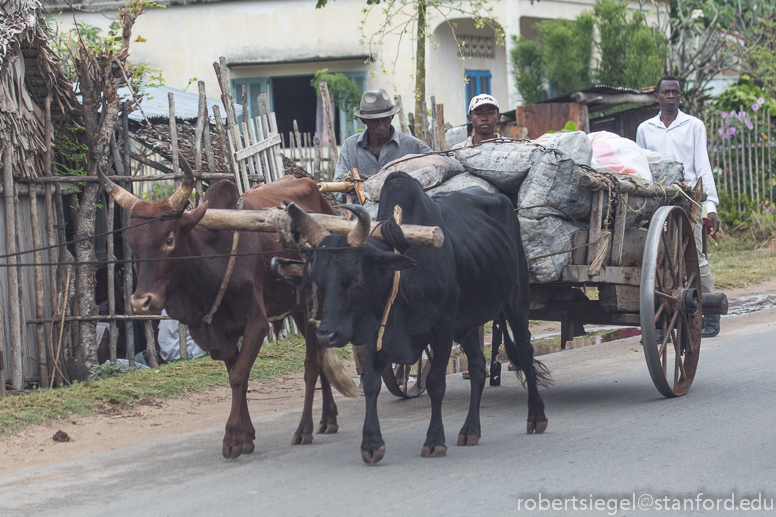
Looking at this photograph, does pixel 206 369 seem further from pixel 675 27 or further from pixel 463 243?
pixel 675 27

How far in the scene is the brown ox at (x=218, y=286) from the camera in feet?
16.0

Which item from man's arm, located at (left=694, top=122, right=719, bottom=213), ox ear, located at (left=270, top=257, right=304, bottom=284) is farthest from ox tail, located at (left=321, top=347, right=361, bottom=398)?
man's arm, located at (left=694, top=122, right=719, bottom=213)

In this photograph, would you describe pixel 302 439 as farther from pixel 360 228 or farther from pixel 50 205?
pixel 50 205

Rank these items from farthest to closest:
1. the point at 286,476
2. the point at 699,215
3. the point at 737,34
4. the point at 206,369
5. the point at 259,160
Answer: the point at 737,34 → the point at 259,160 → the point at 206,369 → the point at 699,215 → the point at 286,476

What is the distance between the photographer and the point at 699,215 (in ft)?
23.5

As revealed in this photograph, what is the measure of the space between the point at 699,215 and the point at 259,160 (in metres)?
4.23

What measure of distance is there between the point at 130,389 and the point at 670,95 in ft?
17.7

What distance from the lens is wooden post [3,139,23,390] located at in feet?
22.5

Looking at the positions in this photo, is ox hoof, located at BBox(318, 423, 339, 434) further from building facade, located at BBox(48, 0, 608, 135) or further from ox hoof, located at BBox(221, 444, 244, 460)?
building facade, located at BBox(48, 0, 608, 135)

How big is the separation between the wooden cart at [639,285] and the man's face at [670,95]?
5.14 ft

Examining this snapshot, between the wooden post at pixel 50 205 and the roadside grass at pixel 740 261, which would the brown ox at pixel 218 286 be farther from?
the roadside grass at pixel 740 261

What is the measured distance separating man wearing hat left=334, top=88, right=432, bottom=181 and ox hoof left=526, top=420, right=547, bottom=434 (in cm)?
253

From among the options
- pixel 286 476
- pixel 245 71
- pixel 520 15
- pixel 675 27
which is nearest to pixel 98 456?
pixel 286 476

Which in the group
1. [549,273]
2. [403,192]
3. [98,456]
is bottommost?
[98,456]
